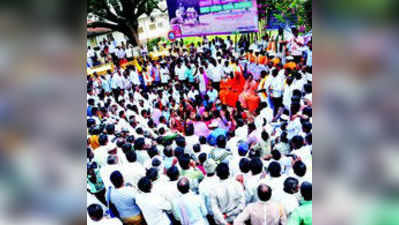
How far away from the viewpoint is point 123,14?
1925 centimetres

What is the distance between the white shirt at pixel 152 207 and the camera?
3.12m

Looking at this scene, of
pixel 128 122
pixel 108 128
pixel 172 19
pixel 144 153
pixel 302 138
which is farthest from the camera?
pixel 172 19

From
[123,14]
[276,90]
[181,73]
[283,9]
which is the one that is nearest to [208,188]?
[276,90]

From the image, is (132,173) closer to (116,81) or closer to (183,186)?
(183,186)

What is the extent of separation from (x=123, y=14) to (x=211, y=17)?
7049mm

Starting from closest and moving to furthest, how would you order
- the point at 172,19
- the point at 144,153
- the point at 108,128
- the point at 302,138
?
the point at 302,138
the point at 144,153
the point at 108,128
the point at 172,19

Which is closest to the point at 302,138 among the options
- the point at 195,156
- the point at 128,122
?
the point at 195,156

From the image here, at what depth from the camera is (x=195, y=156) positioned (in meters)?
4.73

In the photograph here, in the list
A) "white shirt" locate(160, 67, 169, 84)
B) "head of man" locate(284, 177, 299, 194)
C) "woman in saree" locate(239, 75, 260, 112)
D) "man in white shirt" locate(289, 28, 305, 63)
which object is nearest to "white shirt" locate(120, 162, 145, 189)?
"head of man" locate(284, 177, 299, 194)
